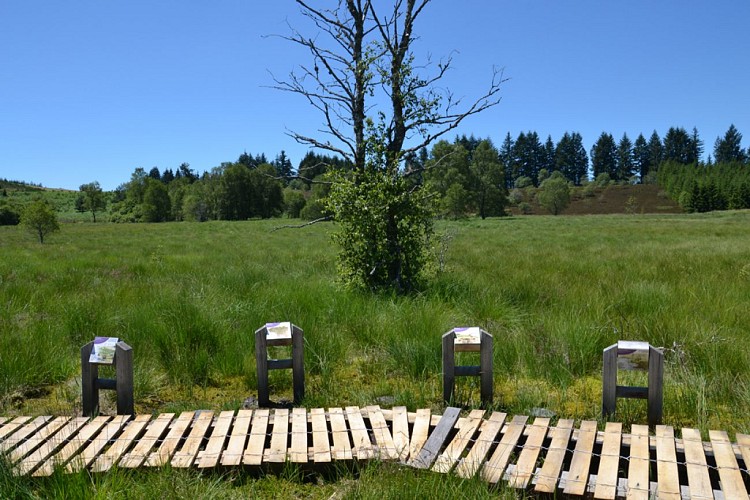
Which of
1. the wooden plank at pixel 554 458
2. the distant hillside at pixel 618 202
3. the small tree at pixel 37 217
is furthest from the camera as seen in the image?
the distant hillside at pixel 618 202

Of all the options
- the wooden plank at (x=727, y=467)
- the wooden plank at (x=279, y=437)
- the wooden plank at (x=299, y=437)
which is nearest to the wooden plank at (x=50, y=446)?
the wooden plank at (x=279, y=437)

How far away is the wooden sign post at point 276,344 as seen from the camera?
14.5 ft

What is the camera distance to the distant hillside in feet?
294

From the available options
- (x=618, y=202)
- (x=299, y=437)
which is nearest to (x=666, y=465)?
(x=299, y=437)

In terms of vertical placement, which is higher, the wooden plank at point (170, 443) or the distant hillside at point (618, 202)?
the distant hillside at point (618, 202)

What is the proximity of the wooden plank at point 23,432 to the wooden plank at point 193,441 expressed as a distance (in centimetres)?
111

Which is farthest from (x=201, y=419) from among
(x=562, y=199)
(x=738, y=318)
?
(x=562, y=199)

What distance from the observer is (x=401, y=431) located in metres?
3.71

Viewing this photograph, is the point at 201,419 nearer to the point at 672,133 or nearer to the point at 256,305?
the point at 256,305

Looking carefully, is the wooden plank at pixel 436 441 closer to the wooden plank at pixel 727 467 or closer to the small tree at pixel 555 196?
the wooden plank at pixel 727 467

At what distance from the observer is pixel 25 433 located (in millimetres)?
3658

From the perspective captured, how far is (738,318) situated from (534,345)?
119 inches

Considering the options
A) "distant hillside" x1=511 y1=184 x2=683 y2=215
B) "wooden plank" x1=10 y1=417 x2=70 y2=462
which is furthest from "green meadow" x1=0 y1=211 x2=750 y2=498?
"distant hillside" x1=511 y1=184 x2=683 y2=215

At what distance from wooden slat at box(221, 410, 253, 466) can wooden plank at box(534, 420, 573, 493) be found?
2.01 metres
